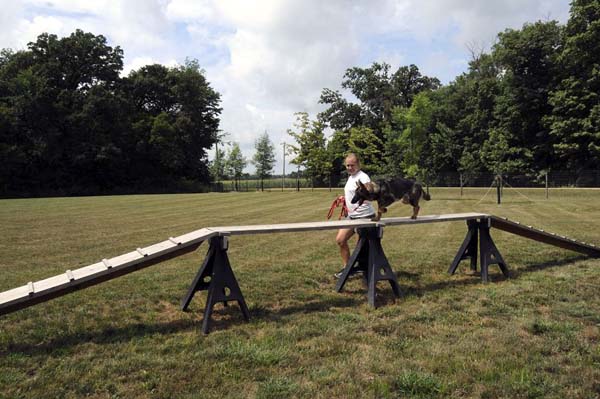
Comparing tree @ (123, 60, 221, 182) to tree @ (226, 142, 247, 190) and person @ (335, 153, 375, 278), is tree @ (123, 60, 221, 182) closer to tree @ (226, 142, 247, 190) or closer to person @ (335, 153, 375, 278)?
tree @ (226, 142, 247, 190)

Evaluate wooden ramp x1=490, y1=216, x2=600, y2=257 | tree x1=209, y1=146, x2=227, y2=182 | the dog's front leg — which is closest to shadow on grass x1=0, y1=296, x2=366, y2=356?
the dog's front leg

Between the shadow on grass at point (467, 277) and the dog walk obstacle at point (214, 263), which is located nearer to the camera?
the dog walk obstacle at point (214, 263)

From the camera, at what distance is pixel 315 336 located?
15.4 ft

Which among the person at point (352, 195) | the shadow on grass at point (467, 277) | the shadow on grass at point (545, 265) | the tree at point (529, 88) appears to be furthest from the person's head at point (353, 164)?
the tree at point (529, 88)

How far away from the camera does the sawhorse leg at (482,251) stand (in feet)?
23.2

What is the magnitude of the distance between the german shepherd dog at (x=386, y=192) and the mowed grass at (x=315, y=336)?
1.28 meters

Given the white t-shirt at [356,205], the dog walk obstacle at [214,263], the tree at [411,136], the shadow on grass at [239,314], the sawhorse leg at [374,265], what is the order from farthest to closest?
the tree at [411,136] → the white t-shirt at [356,205] → the sawhorse leg at [374,265] → the shadow on grass at [239,314] → the dog walk obstacle at [214,263]

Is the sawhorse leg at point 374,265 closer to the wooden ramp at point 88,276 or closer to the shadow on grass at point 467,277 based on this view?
the shadow on grass at point 467,277

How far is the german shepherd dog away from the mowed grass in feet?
4.19

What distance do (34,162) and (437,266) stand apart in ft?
176

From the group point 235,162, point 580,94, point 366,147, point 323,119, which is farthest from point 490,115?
point 235,162

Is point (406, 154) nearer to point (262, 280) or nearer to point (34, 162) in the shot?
point (34, 162)

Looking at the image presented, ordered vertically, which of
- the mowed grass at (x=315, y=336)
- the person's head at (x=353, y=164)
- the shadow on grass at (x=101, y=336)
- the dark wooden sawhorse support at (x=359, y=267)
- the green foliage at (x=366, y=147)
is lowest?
the shadow on grass at (x=101, y=336)

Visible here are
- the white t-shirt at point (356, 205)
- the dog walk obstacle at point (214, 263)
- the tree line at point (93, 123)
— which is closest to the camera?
the dog walk obstacle at point (214, 263)
